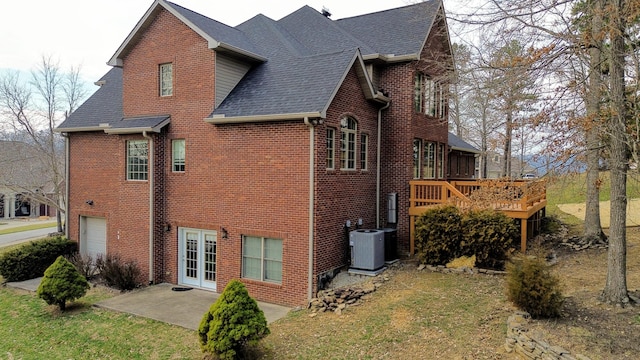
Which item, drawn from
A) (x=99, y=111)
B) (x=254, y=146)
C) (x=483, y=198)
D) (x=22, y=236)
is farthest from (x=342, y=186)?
(x=22, y=236)

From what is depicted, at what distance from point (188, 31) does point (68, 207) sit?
8958 millimetres

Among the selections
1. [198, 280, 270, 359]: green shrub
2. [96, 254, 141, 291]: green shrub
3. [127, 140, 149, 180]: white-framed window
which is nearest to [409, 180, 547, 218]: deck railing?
[198, 280, 270, 359]: green shrub

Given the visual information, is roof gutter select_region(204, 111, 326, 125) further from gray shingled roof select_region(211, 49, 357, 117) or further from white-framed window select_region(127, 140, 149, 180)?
white-framed window select_region(127, 140, 149, 180)

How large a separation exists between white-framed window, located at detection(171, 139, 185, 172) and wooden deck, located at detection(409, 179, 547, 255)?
25.1 ft

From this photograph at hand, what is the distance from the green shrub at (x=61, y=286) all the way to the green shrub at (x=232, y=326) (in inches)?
229

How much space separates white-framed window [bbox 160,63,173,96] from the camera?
A: 14.3 metres

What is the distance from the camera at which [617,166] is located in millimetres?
7676

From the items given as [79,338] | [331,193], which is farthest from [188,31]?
[79,338]

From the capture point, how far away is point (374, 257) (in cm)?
1200

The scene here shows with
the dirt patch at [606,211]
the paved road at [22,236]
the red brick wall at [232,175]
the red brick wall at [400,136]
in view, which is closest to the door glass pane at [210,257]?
the red brick wall at [232,175]

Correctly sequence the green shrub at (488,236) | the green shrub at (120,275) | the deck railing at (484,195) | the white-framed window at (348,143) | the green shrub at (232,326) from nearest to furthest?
the green shrub at (232,326), the deck railing at (484,195), the green shrub at (488,236), the white-framed window at (348,143), the green shrub at (120,275)

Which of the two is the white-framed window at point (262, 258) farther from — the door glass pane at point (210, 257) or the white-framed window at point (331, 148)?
the white-framed window at point (331, 148)

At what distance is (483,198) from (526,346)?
4432 millimetres

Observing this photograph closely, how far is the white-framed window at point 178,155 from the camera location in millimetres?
13891
